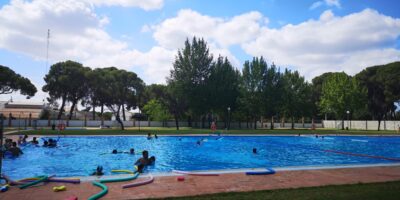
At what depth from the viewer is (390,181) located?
985cm

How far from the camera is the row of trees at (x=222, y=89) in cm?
5969

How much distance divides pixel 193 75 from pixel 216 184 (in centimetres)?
5025

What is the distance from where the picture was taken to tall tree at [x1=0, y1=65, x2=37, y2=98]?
56953 mm

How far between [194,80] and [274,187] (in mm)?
51062

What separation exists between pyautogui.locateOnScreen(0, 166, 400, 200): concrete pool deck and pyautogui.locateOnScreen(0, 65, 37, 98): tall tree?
188 feet

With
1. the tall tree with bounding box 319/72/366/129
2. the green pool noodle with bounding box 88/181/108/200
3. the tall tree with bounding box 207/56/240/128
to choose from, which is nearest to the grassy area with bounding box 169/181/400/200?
the green pool noodle with bounding box 88/181/108/200

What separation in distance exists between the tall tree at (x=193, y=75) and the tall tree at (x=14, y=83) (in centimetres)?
2802

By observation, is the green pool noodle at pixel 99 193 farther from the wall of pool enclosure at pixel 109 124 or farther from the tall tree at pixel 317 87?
the tall tree at pixel 317 87

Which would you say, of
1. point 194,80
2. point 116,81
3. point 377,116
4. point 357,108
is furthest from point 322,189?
point 377,116

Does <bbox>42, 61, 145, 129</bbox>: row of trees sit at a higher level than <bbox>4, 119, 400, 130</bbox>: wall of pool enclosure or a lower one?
higher

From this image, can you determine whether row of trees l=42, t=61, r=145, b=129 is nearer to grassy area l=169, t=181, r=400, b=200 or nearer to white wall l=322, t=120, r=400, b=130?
white wall l=322, t=120, r=400, b=130

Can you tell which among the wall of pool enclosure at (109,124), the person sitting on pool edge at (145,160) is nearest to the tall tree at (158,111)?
the wall of pool enclosure at (109,124)

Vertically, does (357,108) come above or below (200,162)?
above

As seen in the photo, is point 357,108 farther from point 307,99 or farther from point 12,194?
point 12,194
